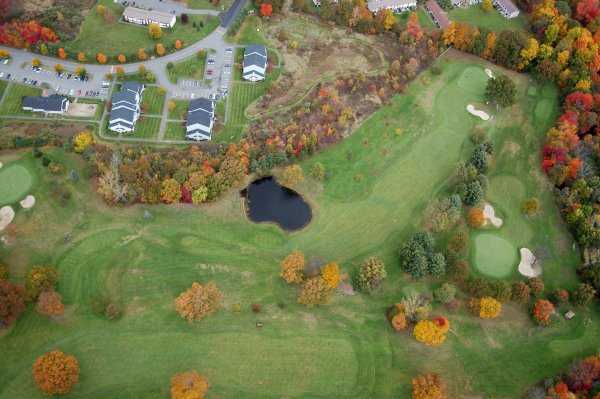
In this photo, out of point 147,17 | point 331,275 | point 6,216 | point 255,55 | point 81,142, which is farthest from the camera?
point 147,17

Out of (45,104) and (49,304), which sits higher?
(45,104)

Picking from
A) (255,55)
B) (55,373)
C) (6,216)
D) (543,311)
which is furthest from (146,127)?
(543,311)

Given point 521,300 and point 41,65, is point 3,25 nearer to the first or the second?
point 41,65

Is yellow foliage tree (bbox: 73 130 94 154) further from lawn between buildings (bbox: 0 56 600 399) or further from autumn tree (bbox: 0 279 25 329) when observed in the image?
autumn tree (bbox: 0 279 25 329)

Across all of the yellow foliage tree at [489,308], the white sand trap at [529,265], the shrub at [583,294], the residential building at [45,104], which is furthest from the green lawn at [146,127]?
the shrub at [583,294]

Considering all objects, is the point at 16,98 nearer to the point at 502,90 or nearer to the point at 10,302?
the point at 10,302

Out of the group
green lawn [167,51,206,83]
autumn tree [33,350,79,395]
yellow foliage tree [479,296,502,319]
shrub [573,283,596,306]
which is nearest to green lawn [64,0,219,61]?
green lawn [167,51,206,83]

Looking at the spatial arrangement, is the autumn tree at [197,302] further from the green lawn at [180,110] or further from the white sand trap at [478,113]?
the white sand trap at [478,113]
